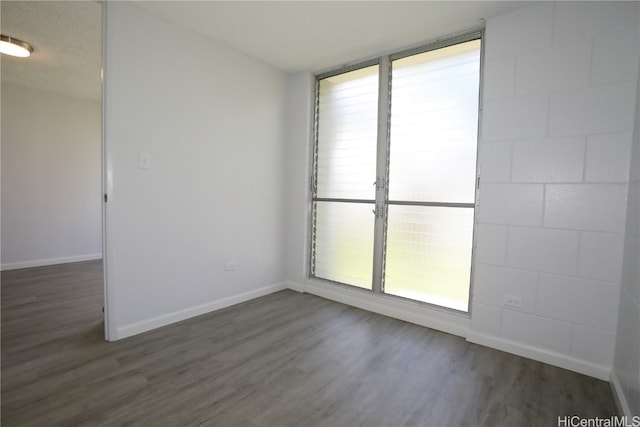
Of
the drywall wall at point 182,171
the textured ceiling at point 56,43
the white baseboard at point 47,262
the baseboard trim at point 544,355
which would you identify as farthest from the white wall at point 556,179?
the white baseboard at point 47,262

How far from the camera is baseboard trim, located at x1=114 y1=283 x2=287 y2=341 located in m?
2.50

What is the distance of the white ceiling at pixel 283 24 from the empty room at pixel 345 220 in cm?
3

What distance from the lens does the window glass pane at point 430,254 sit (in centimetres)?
272

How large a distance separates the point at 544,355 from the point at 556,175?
1.35 metres

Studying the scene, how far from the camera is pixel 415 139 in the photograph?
9.82 feet

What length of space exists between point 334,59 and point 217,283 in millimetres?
2782

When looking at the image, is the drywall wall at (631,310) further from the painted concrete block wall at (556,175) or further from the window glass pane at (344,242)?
the window glass pane at (344,242)

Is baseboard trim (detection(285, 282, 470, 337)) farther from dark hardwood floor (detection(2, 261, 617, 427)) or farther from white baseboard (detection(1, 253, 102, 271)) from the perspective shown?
white baseboard (detection(1, 253, 102, 271))

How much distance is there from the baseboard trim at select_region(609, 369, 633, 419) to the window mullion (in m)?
1.82

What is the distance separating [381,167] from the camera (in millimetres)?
3195

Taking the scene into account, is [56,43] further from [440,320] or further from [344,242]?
[440,320]

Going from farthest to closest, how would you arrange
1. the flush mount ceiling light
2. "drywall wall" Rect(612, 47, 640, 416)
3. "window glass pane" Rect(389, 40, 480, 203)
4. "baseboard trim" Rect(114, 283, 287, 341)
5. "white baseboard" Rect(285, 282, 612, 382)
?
the flush mount ceiling light → "window glass pane" Rect(389, 40, 480, 203) → "baseboard trim" Rect(114, 283, 287, 341) → "white baseboard" Rect(285, 282, 612, 382) → "drywall wall" Rect(612, 47, 640, 416)

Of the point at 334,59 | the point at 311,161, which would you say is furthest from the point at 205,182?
the point at 334,59

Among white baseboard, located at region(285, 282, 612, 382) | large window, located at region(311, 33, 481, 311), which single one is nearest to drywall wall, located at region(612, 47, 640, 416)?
white baseboard, located at region(285, 282, 612, 382)
